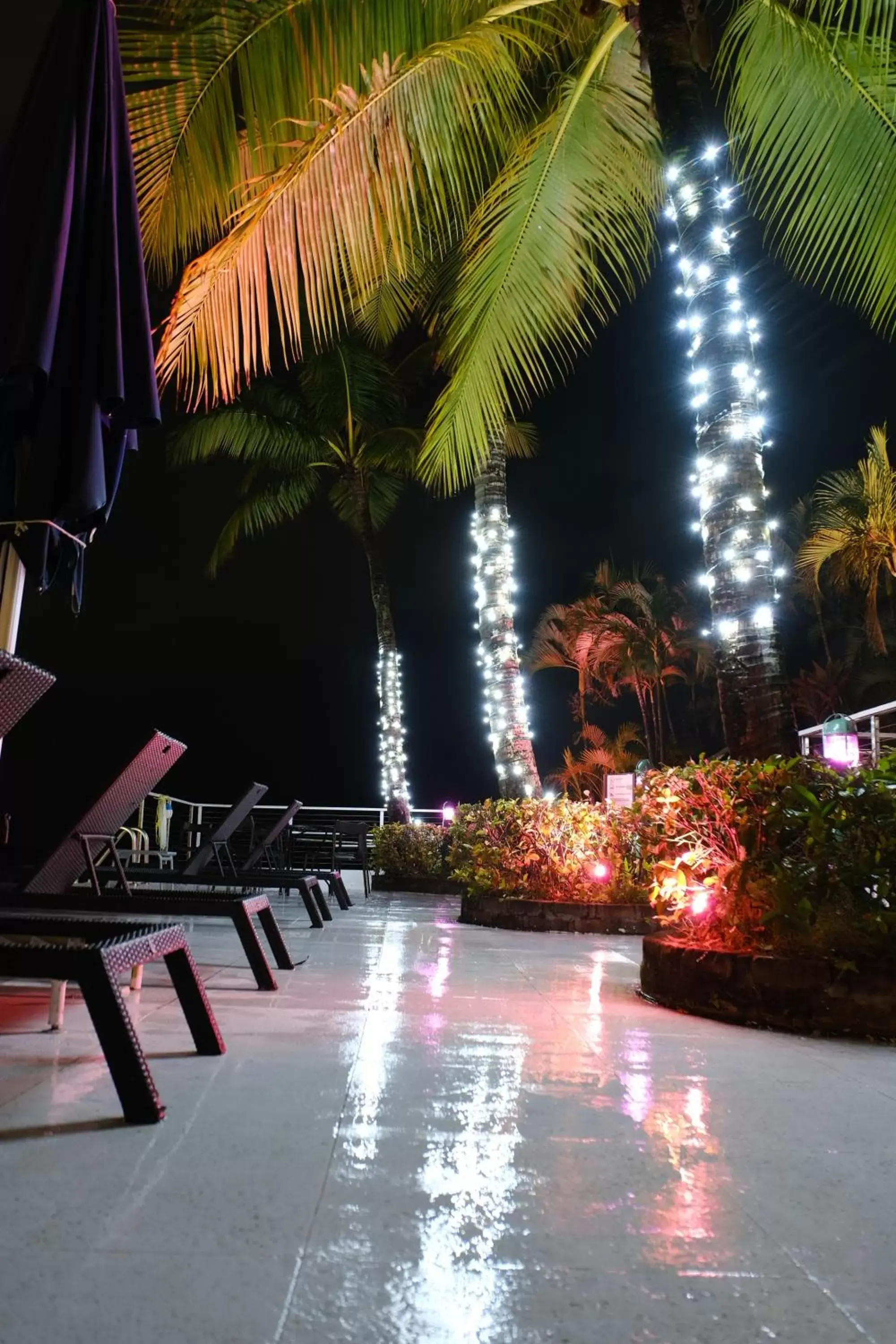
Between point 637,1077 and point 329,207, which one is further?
point 329,207

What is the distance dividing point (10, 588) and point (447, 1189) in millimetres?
2977

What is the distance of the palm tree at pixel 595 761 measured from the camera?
26844 mm

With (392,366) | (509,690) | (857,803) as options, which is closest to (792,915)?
(857,803)

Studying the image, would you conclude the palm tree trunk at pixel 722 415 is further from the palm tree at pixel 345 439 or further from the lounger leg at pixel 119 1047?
the palm tree at pixel 345 439

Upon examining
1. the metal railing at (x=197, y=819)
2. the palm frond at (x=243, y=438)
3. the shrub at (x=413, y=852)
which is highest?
the palm frond at (x=243, y=438)

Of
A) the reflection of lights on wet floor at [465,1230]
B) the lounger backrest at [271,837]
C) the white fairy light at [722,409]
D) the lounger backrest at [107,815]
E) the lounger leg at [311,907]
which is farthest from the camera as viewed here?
the lounger backrest at [271,837]

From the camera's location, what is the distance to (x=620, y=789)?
9.34 m

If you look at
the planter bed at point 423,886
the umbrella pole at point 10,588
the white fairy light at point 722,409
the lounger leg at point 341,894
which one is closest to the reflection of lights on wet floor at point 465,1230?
the umbrella pole at point 10,588

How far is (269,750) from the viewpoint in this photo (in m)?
41.2

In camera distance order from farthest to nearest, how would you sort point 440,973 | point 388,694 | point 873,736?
point 388,694 < point 873,736 < point 440,973

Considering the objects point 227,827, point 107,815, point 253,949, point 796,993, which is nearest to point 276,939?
point 253,949

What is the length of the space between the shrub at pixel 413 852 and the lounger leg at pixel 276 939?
8907 millimetres

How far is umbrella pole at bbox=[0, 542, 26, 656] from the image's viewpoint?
12.1ft

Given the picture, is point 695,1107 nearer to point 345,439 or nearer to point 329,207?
point 329,207
